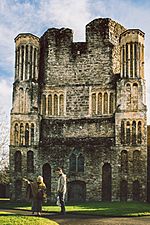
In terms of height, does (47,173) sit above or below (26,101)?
below

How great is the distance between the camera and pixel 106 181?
35156mm

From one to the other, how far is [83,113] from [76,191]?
5694 millimetres

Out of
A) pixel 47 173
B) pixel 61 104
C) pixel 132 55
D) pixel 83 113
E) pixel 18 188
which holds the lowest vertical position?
pixel 18 188

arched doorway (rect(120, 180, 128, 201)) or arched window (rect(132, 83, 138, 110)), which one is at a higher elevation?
arched window (rect(132, 83, 138, 110))

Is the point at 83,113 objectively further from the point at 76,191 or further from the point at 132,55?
the point at 76,191

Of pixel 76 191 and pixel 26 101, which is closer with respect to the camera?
pixel 76 191

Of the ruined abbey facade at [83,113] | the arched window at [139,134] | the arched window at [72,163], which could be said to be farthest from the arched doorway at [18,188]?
the arched window at [139,134]

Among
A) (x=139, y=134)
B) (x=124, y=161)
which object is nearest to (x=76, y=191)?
(x=124, y=161)

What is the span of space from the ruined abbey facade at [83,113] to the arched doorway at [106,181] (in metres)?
0.07

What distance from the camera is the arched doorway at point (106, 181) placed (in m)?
35.0

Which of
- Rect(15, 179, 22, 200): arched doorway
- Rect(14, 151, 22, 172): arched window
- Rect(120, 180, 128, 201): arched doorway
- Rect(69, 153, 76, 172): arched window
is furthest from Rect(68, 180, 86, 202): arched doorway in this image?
Rect(14, 151, 22, 172): arched window

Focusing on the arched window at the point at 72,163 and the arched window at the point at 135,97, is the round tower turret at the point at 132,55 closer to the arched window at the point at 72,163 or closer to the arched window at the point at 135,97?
the arched window at the point at 135,97

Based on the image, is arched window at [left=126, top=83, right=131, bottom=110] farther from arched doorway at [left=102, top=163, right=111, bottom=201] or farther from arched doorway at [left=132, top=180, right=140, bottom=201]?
arched doorway at [left=132, top=180, right=140, bottom=201]

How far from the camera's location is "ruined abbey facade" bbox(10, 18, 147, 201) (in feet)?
115
